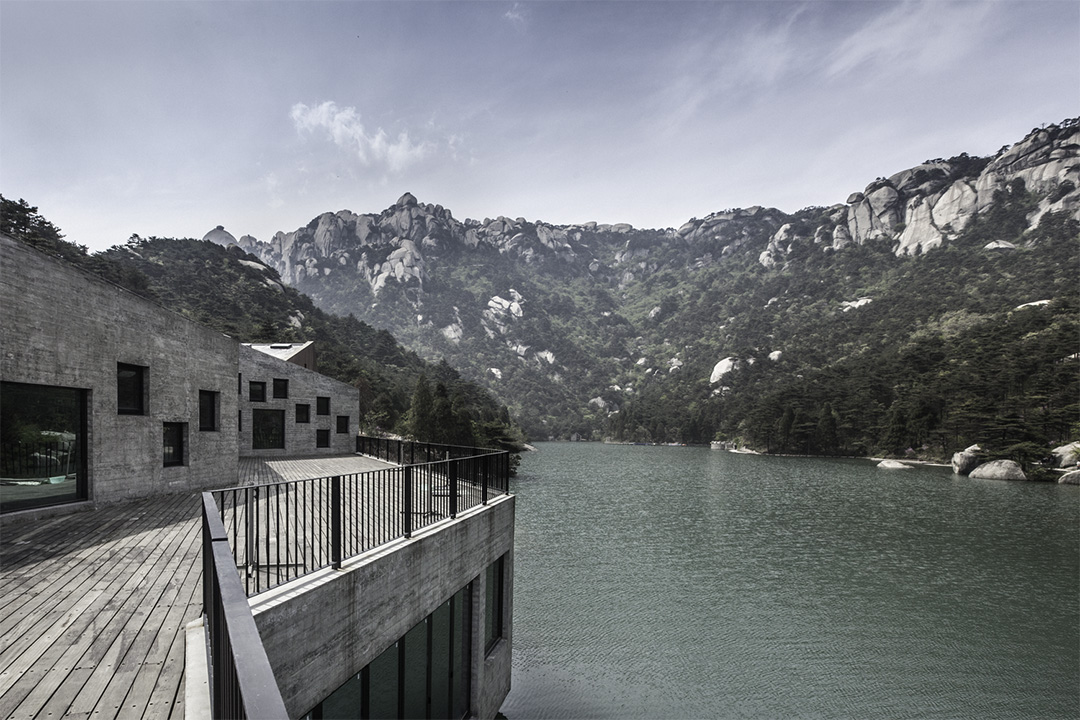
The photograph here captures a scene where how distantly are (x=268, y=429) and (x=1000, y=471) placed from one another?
62365 mm

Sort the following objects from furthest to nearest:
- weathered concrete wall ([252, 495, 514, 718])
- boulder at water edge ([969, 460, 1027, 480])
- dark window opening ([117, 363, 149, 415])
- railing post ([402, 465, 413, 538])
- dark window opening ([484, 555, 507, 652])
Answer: boulder at water edge ([969, 460, 1027, 480]) → dark window opening ([117, 363, 149, 415]) → dark window opening ([484, 555, 507, 652]) → railing post ([402, 465, 413, 538]) → weathered concrete wall ([252, 495, 514, 718])

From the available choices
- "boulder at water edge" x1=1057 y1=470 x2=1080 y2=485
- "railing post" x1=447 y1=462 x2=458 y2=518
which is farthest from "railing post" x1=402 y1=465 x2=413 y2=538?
"boulder at water edge" x1=1057 y1=470 x2=1080 y2=485

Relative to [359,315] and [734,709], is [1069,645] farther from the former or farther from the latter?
[359,315]

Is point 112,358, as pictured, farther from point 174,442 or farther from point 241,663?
point 241,663

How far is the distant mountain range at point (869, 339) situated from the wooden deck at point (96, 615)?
69.5 m

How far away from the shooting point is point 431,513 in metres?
8.12

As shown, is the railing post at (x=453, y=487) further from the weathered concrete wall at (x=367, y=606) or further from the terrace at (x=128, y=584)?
the weathered concrete wall at (x=367, y=606)

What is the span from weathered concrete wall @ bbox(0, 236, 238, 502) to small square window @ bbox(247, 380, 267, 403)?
35.0 feet

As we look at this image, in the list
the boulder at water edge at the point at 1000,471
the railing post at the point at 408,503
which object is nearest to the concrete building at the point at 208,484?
the railing post at the point at 408,503

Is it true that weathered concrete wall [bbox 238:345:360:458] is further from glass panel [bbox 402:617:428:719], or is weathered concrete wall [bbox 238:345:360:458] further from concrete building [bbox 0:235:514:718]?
glass panel [bbox 402:617:428:719]

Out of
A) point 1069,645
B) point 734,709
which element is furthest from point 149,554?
point 1069,645

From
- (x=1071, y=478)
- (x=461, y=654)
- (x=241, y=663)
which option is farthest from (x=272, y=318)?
(x=1071, y=478)

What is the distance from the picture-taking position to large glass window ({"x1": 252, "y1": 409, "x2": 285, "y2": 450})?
80.8 ft

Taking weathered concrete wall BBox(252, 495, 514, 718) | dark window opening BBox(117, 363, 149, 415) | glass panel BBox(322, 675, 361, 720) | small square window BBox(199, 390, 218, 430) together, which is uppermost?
dark window opening BBox(117, 363, 149, 415)
